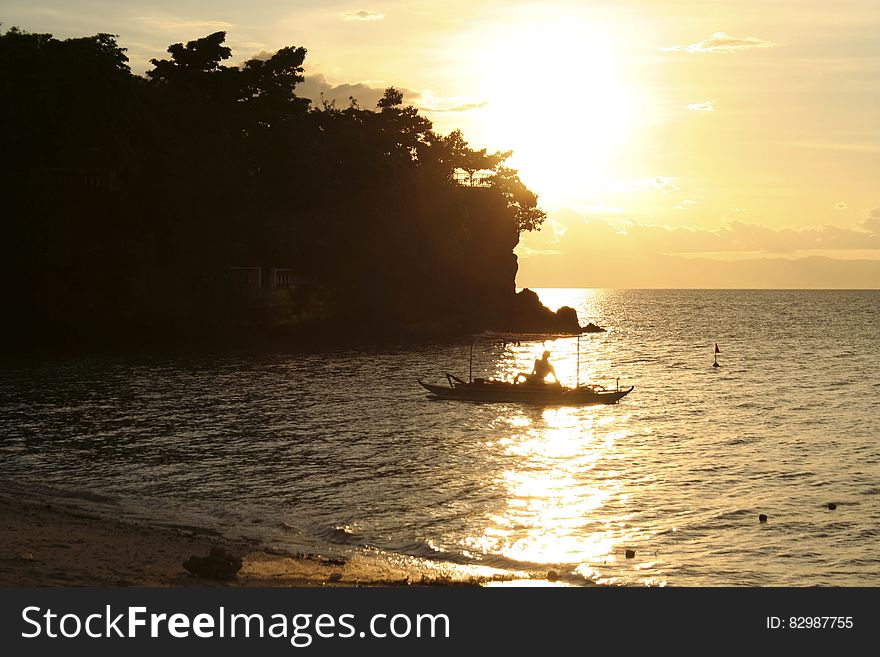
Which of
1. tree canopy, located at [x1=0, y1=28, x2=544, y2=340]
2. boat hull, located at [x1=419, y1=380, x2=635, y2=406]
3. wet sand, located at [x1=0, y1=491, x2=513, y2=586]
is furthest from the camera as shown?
tree canopy, located at [x1=0, y1=28, x2=544, y2=340]

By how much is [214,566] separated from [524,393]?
114 ft

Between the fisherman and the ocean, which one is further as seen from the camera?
the fisherman

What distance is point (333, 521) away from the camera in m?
23.9

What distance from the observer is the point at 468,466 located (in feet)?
105

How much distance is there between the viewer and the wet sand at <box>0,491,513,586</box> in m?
15.9

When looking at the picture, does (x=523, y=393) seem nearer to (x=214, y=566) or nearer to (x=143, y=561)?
(x=143, y=561)

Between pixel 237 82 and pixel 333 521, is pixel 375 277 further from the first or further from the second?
pixel 333 521

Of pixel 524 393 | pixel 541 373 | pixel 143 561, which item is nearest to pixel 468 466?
pixel 143 561

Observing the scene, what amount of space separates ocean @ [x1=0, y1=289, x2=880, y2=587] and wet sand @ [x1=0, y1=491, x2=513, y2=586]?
134 centimetres

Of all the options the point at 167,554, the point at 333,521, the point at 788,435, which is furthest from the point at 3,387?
the point at 788,435

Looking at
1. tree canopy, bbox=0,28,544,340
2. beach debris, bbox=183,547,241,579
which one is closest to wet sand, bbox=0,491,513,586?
beach debris, bbox=183,547,241,579

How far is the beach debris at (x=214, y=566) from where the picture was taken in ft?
53.0

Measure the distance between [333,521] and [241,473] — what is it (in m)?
6.96

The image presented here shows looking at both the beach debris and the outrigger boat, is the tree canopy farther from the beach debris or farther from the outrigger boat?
the beach debris
